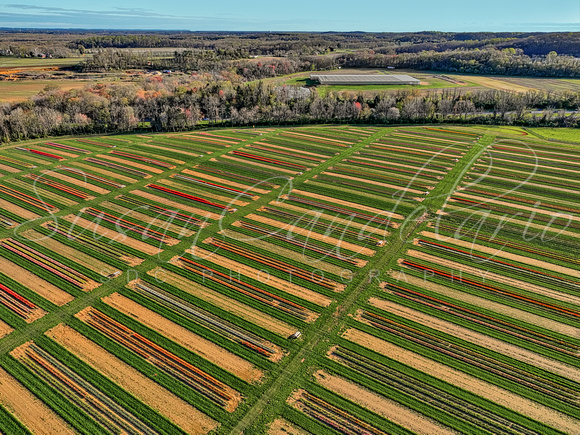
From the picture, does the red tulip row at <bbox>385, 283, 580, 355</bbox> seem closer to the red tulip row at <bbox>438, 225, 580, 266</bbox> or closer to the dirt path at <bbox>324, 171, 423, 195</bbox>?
the red tulip row at <bbox>438, 225, 580, 266</bbox>

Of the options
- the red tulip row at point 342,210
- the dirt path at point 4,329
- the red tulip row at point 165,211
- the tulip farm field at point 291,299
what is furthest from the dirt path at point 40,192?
the red tulip row at point 342,210

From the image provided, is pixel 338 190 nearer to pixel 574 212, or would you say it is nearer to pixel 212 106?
pixel 574 212

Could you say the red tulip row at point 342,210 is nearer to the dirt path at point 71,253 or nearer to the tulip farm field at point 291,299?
the tulip farm field at point 291,299

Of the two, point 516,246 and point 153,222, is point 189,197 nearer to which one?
point 153,222

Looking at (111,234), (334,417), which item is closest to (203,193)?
(111,234)

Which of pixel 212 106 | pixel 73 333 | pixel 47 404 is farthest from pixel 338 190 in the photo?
pixel 212 106

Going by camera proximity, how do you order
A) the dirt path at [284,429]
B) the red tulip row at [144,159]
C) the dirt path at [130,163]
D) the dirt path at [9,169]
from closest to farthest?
1. the dirt path at [284,429]
2. the dirt path at [130,163]
3. the dirt path at [9,169]
4. the red tulip row at [144,159]
